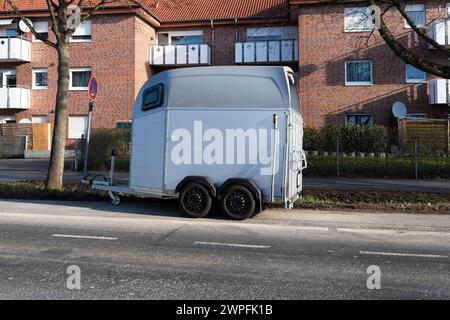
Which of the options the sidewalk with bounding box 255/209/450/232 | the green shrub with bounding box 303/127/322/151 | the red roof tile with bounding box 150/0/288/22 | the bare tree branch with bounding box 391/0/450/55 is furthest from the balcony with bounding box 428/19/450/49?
the sidewalk with bounding box 255/209/450/232

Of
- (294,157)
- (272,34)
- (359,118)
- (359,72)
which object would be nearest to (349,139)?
(359,118)

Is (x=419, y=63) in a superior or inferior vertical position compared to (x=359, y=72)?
inferior

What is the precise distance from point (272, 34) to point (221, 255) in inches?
1016

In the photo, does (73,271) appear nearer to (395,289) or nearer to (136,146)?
(395,289)

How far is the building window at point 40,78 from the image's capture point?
29.7 meters

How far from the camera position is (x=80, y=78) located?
96.3 ft

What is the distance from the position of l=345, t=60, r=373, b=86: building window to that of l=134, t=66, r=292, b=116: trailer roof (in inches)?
757

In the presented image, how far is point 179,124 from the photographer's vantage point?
902 centimetres

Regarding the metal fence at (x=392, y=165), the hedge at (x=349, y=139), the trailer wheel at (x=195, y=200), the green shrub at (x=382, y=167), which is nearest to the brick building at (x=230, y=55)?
the hedge at (x=349, y=139)

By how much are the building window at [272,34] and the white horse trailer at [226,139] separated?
68.0 feet

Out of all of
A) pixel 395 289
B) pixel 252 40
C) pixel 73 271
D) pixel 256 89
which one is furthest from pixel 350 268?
pixel 252 40

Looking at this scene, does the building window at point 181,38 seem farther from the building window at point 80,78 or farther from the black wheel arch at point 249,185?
the black wheel arch at point 249,185

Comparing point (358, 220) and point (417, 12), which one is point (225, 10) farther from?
point (358, 220)

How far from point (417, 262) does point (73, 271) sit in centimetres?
A: 438
